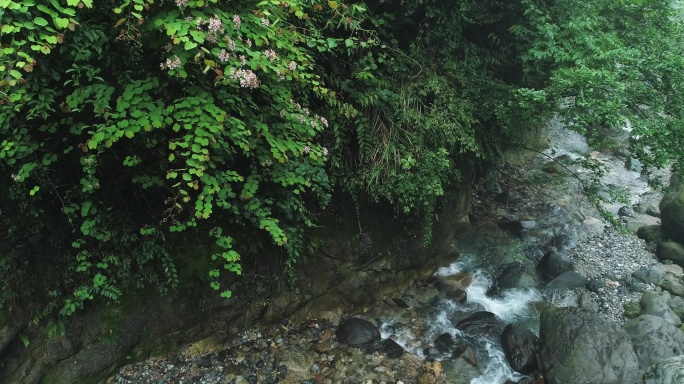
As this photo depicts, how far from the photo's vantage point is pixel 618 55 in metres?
5.92

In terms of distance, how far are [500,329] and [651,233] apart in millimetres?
5443

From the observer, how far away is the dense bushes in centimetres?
331

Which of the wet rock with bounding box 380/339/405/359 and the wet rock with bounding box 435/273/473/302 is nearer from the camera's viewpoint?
the wet rock with bounding box 380/339/405/359

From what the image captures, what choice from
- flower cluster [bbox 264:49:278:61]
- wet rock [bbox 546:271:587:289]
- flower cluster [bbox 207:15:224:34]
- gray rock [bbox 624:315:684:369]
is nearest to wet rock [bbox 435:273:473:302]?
wet rock [bbox 546:271:587:289]

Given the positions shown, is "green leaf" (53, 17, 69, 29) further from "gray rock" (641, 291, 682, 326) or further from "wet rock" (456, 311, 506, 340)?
"gray rock" (641, 291, 682, 326)

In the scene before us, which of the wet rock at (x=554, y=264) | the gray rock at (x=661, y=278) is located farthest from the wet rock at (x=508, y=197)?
the gray rock at (x=661, y=278)

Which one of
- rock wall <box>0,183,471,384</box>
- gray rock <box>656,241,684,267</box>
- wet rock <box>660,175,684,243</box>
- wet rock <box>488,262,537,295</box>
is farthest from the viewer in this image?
wet rock <box>660,175,684,243</box>

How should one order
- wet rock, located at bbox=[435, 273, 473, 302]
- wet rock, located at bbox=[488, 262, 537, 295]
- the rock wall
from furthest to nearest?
wet rock, located at bbox=[488, 262, 537, 295] < wet rock, located at bbox=[435, 273, 473, 302] < the rock wall

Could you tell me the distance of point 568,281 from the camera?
7922 millimetres

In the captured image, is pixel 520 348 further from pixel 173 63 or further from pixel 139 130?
pixel 173 63

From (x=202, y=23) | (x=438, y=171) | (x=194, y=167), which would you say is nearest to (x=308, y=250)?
(x=438, y=171)

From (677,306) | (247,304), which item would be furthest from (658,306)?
(247,304)

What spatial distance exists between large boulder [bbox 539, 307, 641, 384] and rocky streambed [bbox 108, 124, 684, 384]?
0.04 feet

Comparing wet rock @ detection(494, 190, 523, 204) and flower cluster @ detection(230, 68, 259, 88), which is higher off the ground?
flower cluster @ detection(230, 68, 259, 88)
